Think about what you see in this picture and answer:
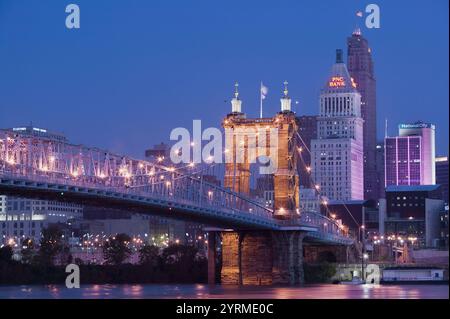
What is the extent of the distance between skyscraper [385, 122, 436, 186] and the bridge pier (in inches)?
3602

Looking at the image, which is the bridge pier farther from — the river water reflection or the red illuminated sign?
the red illuminated sign

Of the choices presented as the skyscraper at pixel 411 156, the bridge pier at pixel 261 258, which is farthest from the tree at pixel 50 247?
the skyscraper at pixel 411 156

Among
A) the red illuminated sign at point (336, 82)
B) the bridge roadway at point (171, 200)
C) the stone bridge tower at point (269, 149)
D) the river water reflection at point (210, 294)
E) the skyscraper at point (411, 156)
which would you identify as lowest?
the river water reflection at point (210, 294)

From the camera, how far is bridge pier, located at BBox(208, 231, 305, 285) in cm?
6988

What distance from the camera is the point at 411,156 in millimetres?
174000

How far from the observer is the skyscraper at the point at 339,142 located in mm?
162875

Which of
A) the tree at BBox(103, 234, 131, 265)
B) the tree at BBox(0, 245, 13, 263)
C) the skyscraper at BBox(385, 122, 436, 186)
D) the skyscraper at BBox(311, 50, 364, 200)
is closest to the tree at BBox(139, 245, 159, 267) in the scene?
the tree at BBox(103, 234, 131, 265)

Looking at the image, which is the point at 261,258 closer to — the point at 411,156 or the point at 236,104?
the point at 236,104

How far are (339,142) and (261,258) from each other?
98.6 m

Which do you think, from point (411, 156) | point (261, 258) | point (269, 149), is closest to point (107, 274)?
point (261, 258)

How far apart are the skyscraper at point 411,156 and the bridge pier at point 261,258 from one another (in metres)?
91.5

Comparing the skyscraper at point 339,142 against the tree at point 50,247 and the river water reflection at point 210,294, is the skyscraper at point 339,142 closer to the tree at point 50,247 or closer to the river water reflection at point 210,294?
the tree at point 50,247

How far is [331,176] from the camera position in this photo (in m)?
164
